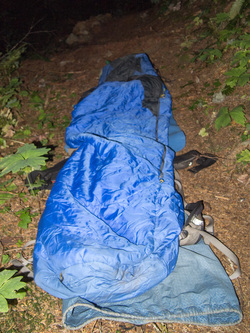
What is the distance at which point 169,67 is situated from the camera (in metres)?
4.30

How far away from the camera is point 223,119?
2.91 m

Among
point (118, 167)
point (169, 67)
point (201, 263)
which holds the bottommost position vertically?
point (201, 263)

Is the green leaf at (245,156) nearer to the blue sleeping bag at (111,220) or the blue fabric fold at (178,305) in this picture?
the blue sleeping bag at (111,220)

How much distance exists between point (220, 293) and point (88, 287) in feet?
3.11

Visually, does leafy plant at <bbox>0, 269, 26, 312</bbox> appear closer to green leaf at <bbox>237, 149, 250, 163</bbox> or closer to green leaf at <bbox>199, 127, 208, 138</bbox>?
green leaf at <bbox>237, 149, 250, 163</bbox>

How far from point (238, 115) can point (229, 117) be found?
98 mm

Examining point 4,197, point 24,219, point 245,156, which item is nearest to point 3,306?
point 24,219

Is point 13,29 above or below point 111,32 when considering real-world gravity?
above

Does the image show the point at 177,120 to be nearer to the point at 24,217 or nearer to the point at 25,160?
the point at 25,160

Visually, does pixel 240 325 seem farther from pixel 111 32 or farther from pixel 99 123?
pixel 111 32

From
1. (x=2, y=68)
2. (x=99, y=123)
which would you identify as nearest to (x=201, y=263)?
(x=99, y=123)

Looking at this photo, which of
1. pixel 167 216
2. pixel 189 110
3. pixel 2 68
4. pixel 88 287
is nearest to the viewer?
pixel 88 287

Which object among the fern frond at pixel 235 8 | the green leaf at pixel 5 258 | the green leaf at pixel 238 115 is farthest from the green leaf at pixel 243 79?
the green leaf at pixel 5 258

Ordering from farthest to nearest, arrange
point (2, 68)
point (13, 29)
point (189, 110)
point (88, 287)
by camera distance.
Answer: point (13, 29)
point (2, 68)
point (189, 110)
point (88, 287)
